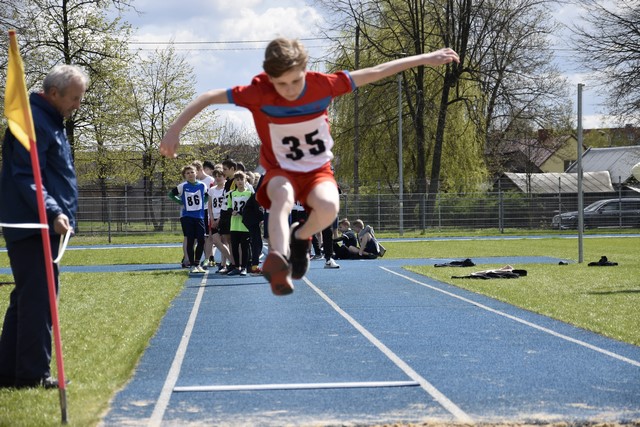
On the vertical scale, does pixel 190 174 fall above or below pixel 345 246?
above

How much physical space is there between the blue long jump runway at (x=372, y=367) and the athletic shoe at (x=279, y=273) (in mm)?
926

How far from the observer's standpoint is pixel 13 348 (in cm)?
675

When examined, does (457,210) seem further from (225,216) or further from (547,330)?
(547,330)

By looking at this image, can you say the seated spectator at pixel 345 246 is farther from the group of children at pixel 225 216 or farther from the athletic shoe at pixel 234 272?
the athletic shoe at pixel 234 272

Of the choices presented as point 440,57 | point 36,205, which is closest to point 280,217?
point 440,57

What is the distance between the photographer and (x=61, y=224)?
608 cm

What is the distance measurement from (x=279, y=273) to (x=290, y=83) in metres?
1.16

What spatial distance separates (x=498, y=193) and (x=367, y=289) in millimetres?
25864

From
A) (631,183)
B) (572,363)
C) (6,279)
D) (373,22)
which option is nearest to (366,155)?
(373,22)

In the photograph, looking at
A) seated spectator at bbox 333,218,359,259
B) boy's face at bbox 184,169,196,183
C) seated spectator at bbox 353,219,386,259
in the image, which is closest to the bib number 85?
boy's face at bbox 184,169,196,183

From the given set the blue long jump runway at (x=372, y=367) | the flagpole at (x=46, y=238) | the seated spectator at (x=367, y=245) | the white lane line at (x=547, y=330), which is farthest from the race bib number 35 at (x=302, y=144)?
the seated spectator at (x=367, y=245)

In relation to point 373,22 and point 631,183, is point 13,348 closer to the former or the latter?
point 373,22

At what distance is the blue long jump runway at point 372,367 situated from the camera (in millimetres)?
5945

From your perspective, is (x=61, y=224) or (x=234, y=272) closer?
(x=61, y=224)
